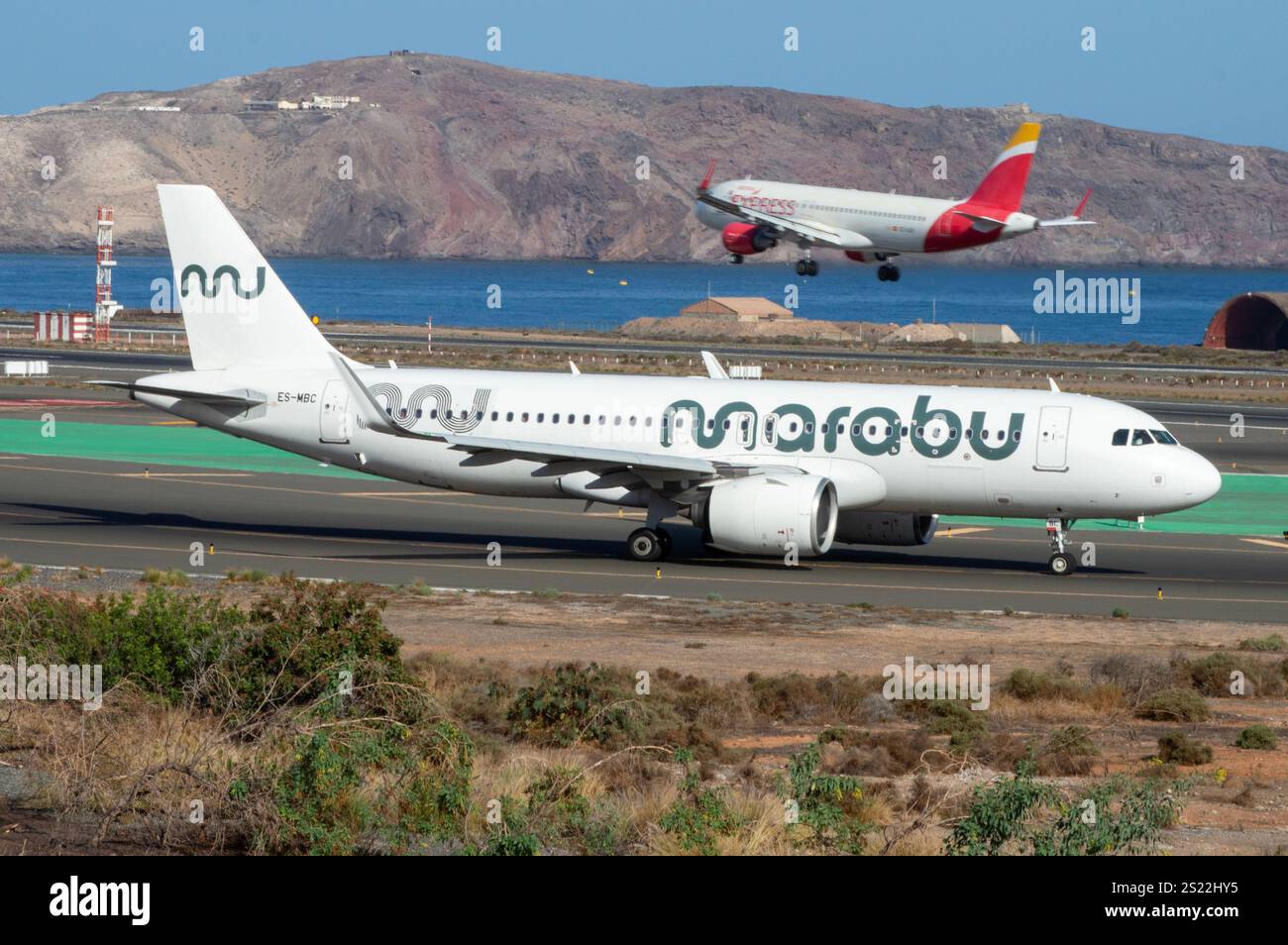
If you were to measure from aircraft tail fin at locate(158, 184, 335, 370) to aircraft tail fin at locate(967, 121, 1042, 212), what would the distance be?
58.9 meters

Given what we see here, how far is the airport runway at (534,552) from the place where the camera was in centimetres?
3691

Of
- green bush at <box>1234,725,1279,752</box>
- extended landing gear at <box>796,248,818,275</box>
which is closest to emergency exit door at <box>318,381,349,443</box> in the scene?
green bush at <box>1234,725,1279,752</box>

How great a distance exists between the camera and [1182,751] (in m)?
21.2

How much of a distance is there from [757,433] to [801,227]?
61.2m

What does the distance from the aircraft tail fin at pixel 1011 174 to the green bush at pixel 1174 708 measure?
73068 mm

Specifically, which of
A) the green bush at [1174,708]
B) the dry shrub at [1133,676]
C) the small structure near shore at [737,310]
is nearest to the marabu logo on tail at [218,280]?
the dry shrub at [1133,676]

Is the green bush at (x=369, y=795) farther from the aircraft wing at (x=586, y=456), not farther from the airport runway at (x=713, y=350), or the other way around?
the airport runway at (x=713, y=350)

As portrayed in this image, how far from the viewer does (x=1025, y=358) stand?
117000mm

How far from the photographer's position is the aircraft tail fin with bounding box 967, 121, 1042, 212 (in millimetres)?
95000

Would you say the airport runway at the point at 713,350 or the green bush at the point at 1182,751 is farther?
the airport runway at the point at 713,350

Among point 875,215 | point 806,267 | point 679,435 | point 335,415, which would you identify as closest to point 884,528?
point 679,435

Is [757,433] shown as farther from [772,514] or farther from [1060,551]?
[1060,551]

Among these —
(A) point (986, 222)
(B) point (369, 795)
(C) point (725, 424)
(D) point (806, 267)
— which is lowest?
(B) point (369, 795)

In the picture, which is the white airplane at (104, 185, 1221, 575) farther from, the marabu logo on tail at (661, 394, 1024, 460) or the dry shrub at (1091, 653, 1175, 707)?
the dry shrub at (1091, 653, 1175, 707)
